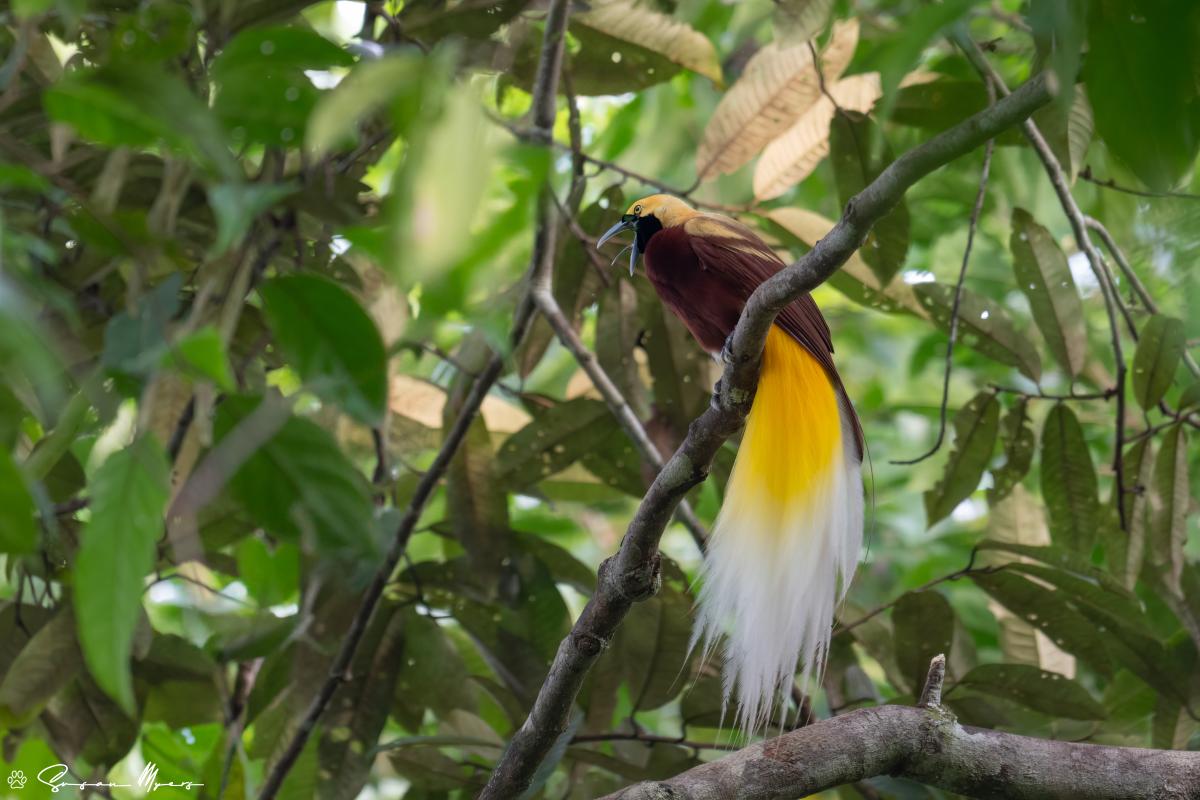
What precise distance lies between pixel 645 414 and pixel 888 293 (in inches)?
22.9

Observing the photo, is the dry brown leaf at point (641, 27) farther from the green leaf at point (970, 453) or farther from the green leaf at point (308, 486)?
the green leaf at point (308, 486)

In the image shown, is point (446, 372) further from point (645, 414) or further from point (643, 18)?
point (643, 18)

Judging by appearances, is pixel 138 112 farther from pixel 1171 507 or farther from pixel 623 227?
pixel 1171 507

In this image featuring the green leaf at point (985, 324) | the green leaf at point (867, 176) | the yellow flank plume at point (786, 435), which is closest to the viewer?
the yellow flank plume at point (786, 435)

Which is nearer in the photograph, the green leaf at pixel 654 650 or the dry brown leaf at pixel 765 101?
the green leaf at pixel 654 650

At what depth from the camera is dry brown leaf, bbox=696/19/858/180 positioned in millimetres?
2449

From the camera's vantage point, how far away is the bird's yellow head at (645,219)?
254cm

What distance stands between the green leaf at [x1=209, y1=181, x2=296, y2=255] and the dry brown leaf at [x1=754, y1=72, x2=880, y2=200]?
6.35 ft

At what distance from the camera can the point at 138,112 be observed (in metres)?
0.71

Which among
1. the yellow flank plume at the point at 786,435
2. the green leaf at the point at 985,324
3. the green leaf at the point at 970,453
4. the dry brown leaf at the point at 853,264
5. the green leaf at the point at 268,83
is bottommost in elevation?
the green leaf at the point at 268,83

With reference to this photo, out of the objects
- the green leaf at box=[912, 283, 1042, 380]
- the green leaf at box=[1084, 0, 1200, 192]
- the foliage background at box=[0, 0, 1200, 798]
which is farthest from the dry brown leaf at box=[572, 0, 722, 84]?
the green leaf at box=[1084, 0, 1200, 192]

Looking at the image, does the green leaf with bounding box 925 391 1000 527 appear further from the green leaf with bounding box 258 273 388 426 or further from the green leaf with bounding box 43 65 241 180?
the green leaf with bounding box 43 65 241 180

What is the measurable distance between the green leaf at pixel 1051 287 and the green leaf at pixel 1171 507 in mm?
235

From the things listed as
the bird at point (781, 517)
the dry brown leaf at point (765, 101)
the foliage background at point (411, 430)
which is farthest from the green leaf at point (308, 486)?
the dry brown leaf at point (765, 101)
